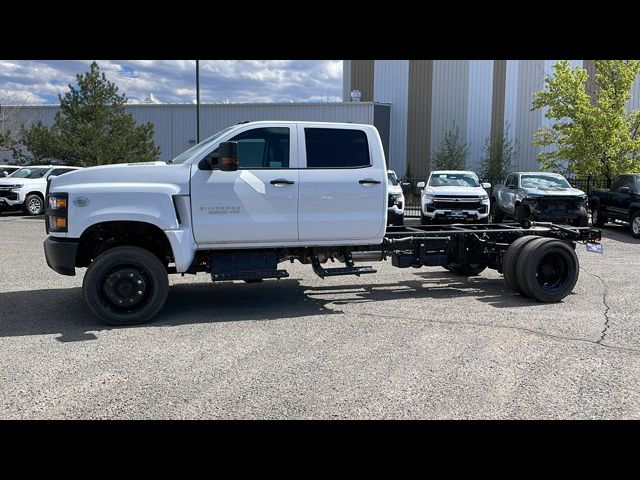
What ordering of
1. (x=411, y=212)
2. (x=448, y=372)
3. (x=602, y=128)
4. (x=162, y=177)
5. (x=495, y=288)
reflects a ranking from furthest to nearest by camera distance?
1. (x=411, y=212)
2. (x=602, y=128)
3. (x=495, y=288)
4. (x=162, y=177)
5. (x=448, y=372)

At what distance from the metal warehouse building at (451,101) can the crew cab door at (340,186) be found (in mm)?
25546

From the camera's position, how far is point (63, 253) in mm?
6578

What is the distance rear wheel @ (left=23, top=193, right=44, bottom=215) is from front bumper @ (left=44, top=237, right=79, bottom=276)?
1526 cm

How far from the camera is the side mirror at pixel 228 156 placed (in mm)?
6711

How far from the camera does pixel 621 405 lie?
4414 millimetres

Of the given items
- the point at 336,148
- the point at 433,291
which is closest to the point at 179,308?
the point at 336,148

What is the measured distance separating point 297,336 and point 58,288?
4.40 m

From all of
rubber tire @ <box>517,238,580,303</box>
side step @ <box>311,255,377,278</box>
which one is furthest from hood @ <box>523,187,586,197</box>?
side step @ <box>311,255,377,278</box>

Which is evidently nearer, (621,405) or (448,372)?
(621,405)

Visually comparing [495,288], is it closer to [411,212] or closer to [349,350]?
[349,350]

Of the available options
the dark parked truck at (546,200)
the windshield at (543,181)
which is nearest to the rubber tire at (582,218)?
the dark parked truck at (546,200)

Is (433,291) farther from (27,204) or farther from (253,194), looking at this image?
(27,204)
